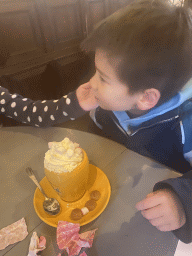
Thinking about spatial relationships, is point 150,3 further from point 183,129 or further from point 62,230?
point 62,230

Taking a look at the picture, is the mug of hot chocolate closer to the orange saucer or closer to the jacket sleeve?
the orange saucer

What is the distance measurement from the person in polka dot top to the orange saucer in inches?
12.2

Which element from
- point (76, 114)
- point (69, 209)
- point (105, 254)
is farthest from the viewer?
point (76, 114)

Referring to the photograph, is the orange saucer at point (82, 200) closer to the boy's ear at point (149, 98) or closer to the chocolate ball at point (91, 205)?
the chocolate ball at point (91, 205)

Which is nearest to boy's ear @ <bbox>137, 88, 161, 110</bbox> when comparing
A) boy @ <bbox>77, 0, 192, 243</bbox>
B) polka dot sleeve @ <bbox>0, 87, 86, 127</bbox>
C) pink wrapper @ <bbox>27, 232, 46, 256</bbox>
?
boy @ <bbox>77, 0, 192, 243</bbox>

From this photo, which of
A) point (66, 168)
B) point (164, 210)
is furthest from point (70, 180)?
point (164, 210)

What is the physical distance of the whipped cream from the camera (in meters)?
0.52

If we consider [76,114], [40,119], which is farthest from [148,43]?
[40,119]

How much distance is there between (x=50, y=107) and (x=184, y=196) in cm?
69

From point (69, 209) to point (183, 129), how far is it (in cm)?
50

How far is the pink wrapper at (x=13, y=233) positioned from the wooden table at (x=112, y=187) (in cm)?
1

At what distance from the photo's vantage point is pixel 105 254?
48 cm

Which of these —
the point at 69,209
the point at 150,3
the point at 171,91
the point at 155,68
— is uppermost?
the point at 150,3

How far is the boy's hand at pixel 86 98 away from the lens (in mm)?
863
